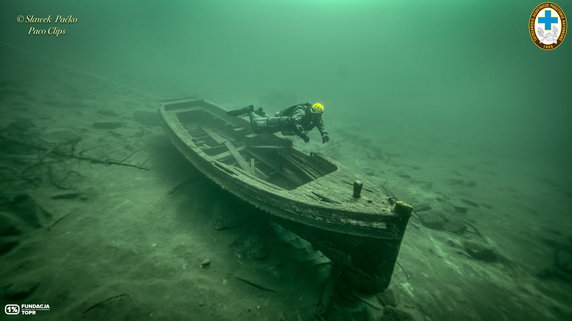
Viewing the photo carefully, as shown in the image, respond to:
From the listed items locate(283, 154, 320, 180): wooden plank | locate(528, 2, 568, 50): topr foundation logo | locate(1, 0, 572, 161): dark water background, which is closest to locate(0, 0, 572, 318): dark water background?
locate(1, 0, 572, 161): dark water background

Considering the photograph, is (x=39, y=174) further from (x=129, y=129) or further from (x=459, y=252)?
(x=459, y=252)

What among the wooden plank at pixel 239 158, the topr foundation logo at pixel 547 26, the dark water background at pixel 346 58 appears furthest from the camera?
the dark water background at pixel 346 58

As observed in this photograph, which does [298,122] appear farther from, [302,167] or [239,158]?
[239,158]

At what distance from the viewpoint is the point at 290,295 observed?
12.3ft

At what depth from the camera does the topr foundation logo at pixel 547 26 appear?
810 cm

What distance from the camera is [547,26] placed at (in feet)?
28.9

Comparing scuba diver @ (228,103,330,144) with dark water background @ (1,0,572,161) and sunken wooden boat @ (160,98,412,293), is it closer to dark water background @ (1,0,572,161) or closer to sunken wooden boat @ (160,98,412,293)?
A: sunken wooden boat @ (160,98,412,293)

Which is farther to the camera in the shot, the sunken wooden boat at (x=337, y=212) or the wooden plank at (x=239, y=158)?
the wooden plank at (x=239, y=158)

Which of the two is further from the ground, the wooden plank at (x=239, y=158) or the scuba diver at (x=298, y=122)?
the scuba diver at (x=298, y=122)

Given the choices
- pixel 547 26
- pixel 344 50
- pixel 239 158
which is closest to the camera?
pixel 239 158

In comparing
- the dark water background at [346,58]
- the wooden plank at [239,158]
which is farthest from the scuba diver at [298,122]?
the dark water background at [346,58]

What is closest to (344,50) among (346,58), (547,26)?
(346,58)

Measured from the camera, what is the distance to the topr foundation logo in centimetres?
810

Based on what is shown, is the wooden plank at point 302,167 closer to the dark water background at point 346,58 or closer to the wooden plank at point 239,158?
the wooden plank at point 239,158
